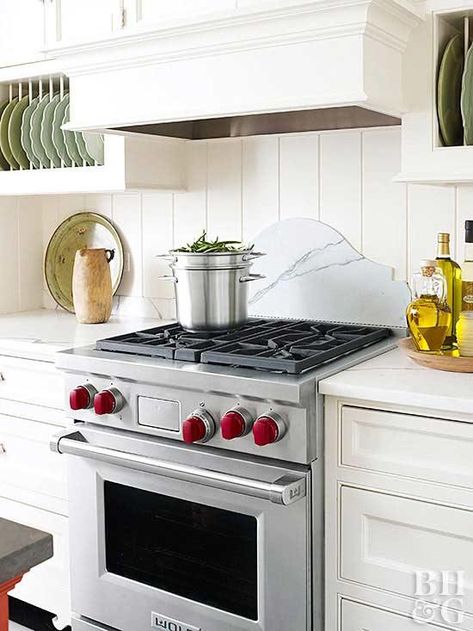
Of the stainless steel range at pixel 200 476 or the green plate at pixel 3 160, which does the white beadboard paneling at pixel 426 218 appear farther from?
the green plate at pixel 3 160

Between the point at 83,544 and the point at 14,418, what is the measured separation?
495 millimetres

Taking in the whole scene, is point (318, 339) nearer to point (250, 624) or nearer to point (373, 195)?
point (373, 195)

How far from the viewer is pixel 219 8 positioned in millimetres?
2139

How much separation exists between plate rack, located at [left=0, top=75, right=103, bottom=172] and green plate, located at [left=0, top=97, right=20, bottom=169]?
0.09 ft

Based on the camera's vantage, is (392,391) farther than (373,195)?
No

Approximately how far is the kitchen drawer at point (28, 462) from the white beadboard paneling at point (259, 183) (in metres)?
0.90

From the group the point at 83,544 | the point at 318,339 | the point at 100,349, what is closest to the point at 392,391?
the point at 318,339

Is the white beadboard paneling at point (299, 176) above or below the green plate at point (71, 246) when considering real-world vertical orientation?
above

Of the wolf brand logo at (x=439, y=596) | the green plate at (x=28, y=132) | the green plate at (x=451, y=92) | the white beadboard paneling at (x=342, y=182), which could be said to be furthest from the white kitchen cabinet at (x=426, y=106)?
the green plate at (x=28, y=132)

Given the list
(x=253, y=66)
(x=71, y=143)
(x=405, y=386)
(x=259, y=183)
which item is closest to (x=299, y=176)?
(x=259, y=183)

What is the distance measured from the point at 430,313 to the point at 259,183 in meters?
0.85

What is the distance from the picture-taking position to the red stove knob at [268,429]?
1.81 m

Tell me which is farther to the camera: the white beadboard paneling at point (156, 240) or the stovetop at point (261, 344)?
the white beadboard paneling at point (156, 240)

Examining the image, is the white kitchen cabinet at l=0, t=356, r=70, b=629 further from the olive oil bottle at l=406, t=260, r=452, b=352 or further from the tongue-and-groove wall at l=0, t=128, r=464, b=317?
the olive oil bottle at l=406, t=260, r=452, b=352
